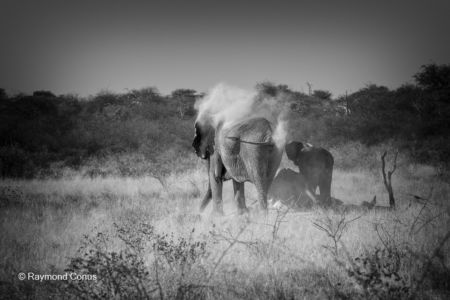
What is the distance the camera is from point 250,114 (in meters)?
5.36

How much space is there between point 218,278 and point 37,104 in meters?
30.3

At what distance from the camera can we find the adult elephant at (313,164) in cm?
628

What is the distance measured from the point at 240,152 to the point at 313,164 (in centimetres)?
204

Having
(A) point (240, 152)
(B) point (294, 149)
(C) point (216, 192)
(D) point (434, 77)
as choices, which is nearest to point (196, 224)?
(C) point (216, 192)

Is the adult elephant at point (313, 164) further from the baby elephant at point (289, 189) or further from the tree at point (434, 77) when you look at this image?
the tree at point (434, 77)

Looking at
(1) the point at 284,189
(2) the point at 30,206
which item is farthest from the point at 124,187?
(1) the point at 284,189

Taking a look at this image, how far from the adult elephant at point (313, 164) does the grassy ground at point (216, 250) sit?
902 millimetres

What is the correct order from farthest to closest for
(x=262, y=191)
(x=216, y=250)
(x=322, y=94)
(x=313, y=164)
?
(x=322, y=94), (x=313, y=164), (x=262, y=191), (x=216, y=250)

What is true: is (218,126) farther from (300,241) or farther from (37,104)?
(37,104)

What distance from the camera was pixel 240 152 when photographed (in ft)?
16.1

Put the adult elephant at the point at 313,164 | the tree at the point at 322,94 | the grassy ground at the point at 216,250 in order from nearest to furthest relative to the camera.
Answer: the grassy ground at the point at 216,250 → the adult elephant at the point at 313,164 → the tree at the point at 322,94

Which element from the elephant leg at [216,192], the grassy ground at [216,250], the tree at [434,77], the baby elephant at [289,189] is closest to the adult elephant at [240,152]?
the elephant leg at [216,192]

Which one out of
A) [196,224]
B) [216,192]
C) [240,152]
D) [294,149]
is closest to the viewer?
[240,152]

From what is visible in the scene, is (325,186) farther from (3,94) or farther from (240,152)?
(3,94)
